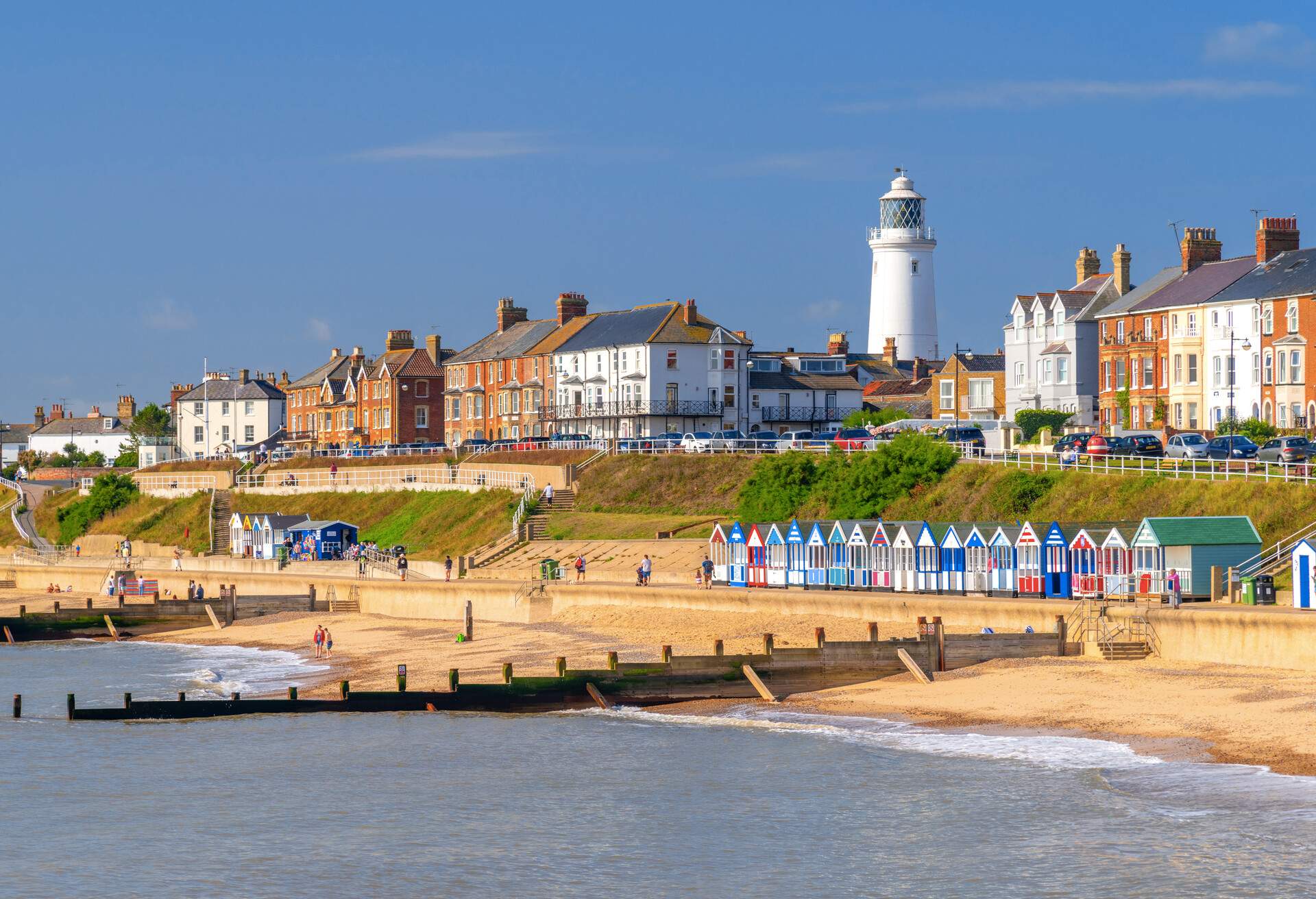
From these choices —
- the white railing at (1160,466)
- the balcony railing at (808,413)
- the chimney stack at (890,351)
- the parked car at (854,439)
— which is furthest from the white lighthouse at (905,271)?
the white railing at (1160,466)

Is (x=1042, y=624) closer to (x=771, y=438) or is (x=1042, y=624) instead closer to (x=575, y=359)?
(x=771, y=438)

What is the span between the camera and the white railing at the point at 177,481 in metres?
107

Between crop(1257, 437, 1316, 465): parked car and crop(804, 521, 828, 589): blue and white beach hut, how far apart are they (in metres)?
15.4

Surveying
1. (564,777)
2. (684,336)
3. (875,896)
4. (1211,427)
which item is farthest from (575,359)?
(875,896)

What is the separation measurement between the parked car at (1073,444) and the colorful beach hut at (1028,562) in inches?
686

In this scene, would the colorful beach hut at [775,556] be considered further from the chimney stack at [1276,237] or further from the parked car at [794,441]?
the chimney stack at [1276,237]

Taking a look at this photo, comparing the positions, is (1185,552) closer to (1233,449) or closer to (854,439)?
(1233,449)

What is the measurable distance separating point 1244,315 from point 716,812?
57.6 m

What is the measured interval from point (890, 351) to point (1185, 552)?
8942 centimetres

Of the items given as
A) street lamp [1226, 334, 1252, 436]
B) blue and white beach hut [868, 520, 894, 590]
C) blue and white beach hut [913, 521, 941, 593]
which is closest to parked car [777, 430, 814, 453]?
street lamp [1226, 334, 1252, 436]

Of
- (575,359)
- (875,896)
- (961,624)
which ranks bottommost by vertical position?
(875,896)

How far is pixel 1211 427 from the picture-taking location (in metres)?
83.3

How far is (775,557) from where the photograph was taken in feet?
184

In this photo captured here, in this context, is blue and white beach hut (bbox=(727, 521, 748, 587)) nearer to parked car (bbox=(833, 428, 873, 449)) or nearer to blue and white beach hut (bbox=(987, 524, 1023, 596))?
blue and white beach hut (bbox=(987, 524, 1023, 596))
